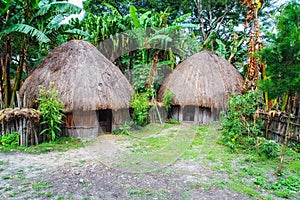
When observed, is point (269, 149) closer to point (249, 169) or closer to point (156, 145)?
point (249, 169)

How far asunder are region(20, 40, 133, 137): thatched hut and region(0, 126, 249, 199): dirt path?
167 cm

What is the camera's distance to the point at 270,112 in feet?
22.4

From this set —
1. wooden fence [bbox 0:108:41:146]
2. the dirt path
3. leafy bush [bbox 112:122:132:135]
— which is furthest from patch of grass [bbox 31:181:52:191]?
leafy bush [bbox 112:122:132:135]

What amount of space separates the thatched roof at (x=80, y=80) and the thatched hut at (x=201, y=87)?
267 centimetres

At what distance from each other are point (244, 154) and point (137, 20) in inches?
275

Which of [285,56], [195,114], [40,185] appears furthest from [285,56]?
[195,114]

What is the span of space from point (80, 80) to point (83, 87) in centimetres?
26

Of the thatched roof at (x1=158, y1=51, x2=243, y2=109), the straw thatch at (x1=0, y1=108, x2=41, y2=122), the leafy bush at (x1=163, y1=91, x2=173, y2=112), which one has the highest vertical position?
the thatched roof at (x1=158, y1=51, x2=243, y2=109)

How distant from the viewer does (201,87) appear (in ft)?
31.4

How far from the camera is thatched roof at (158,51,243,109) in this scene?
31.1 ft

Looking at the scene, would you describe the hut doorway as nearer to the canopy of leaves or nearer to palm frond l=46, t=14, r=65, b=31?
palm frond l=46, t=14, r=65, b=31

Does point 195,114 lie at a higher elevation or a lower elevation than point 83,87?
lower

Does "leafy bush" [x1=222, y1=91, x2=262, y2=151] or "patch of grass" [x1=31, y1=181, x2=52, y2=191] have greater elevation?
"leafy bush" [x1=222, y1=91, x2=262, y2=151]

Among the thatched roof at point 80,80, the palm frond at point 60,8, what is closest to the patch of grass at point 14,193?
the thatched roof at point 80,80
